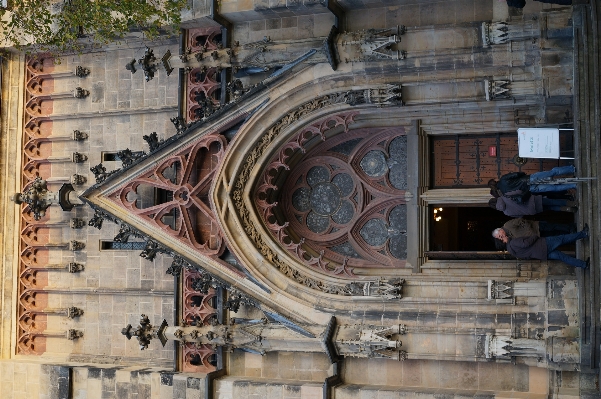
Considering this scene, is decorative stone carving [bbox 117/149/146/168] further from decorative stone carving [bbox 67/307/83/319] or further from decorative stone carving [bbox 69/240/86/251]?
decorative stone carving [bbox 67/307/83/319]

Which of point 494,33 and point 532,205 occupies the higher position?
point 494,33

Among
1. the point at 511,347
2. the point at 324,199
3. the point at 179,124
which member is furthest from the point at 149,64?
the point at 511,347

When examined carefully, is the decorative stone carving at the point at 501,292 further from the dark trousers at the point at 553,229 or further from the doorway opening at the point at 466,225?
the doorway opening at the point at 466,225

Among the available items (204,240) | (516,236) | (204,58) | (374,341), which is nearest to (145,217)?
(204,240)

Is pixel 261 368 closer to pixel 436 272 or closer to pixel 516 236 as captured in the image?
pixel 436 272

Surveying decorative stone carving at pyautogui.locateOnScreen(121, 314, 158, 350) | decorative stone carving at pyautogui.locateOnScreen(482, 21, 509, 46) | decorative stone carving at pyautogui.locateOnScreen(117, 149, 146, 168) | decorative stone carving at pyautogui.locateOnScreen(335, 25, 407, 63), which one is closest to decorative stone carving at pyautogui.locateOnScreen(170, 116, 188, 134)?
decorative stone carving at pyautogui.locateOnScreen(117, 149, 146, 168)

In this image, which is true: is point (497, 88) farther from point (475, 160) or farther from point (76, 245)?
point (76, 245)
